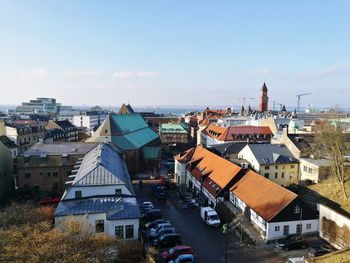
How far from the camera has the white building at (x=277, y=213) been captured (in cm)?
3947

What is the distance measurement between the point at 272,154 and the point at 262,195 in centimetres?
2029

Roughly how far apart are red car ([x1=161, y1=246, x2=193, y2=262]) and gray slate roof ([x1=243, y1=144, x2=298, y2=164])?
29.4 metres

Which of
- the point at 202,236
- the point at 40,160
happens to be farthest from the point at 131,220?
the point at 40,160

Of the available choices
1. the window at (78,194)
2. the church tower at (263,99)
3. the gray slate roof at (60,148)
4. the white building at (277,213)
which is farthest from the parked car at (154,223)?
the church tower at (263,99)

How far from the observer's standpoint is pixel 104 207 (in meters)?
39.8

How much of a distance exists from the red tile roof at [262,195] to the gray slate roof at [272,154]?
11598mm

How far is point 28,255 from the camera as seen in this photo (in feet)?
73.8

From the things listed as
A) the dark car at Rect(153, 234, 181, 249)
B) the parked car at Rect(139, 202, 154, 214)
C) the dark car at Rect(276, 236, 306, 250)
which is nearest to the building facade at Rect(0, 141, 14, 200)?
the parked car at Rect(139, 202, 154, 214)

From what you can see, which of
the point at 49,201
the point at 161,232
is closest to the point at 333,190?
the point at 161,232

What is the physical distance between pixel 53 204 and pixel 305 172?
146 ft

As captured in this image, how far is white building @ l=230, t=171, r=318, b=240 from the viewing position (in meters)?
39.5

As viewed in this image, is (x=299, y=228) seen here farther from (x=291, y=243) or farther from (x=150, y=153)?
(x=150, y=153)

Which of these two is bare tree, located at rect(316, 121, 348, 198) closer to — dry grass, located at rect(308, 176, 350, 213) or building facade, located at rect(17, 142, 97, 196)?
dry grass, located at rect(308, 176, 350, 213)

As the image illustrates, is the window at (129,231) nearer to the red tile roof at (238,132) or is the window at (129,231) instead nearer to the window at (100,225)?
the window at (100,225)
